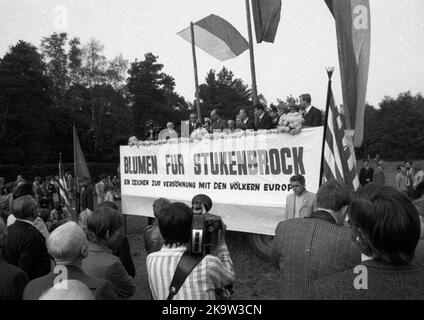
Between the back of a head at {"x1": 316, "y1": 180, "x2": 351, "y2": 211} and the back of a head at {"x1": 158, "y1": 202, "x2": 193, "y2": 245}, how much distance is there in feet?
3.17

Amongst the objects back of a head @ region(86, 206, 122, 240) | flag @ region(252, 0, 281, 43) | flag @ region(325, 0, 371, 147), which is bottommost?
back of a head @ region(86, 206, 122, 240)

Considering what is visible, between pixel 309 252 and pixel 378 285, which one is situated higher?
pixel 378 285

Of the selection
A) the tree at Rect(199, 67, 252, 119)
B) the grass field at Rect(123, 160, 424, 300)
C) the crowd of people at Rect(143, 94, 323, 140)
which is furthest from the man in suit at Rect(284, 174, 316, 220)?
the tree at Rect(199, 67, 252, 119)

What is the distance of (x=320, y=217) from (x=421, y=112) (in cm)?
6243

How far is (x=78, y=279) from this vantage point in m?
2.33

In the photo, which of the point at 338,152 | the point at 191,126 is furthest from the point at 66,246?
the point at 191,126

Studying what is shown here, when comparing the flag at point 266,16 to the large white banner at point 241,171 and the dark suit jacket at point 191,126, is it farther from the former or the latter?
the large white banner at point 241,171

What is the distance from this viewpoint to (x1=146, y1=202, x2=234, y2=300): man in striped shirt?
7.97 ft

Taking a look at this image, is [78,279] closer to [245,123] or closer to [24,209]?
[24,209]

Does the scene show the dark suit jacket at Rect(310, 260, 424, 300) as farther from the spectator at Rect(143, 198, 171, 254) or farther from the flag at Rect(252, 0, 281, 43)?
the flag at Rect(252, 0, 281, 43)

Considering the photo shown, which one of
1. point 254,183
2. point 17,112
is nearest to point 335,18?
point 254,183

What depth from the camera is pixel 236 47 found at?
1119 cm

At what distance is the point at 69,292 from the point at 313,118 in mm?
5408
